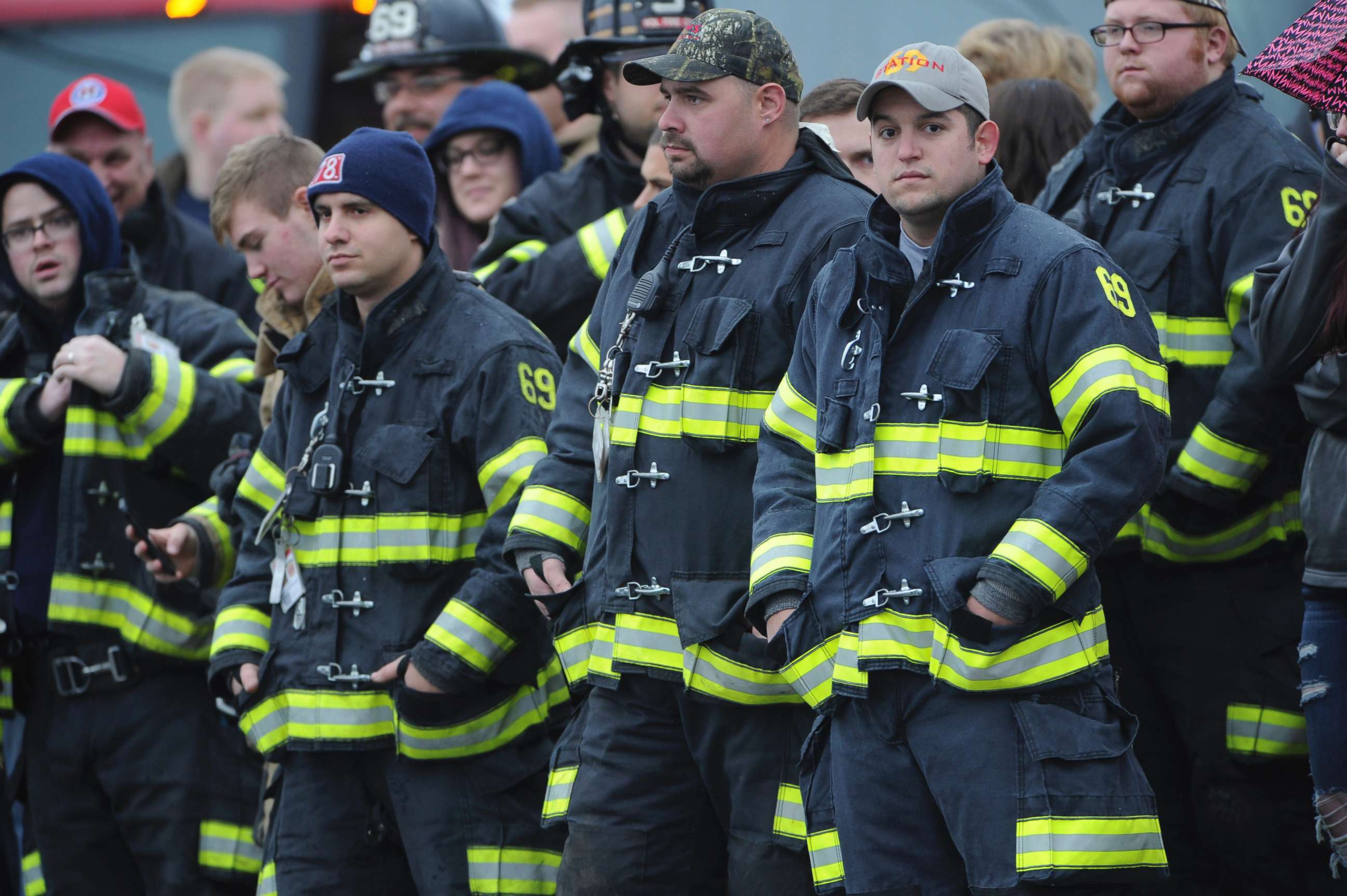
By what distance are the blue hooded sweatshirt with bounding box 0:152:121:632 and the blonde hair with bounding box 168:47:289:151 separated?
3.75 metres

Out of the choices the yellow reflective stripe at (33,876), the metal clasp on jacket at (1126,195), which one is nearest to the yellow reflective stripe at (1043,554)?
the metal clasp on jacket at (1126,195)

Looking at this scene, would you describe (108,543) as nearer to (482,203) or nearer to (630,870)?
(482,203)

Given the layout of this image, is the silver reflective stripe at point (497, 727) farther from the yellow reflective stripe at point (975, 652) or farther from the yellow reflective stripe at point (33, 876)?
the yellow reflective stripe at point (33, 876)

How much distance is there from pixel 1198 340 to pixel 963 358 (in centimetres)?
143

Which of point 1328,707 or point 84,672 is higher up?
point 1328,707

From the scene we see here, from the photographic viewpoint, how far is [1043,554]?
150 inches

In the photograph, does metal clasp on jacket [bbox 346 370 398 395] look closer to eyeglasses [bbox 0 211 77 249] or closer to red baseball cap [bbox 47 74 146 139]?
eyeglasses [bbox 0 211 77 249]

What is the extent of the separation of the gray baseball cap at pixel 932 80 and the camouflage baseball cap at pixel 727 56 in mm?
541

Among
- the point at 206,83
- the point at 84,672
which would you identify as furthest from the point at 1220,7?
the point at 206,83

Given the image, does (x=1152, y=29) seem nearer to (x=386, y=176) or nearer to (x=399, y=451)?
(x=386, y=176)

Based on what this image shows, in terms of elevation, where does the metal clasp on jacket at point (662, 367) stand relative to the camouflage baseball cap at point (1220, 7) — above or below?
below

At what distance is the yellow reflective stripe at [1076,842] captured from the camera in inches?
150

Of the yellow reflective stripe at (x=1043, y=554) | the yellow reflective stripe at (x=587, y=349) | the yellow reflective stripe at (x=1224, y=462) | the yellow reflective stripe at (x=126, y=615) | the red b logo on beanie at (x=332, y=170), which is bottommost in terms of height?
the yellow reflective stripe at (x=126, y=615)

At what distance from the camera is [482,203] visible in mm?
7371
